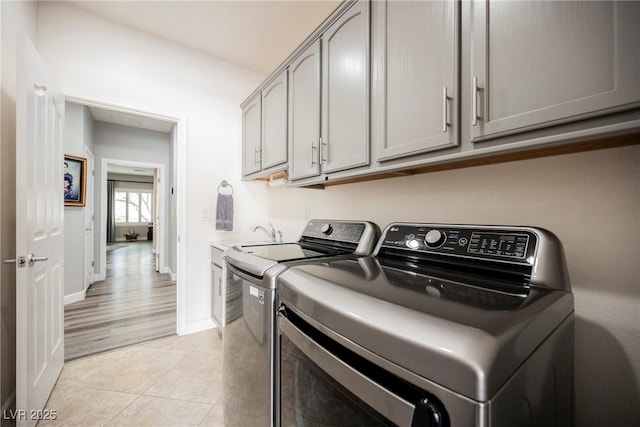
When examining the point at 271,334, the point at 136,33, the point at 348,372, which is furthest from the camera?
the point at 136,33

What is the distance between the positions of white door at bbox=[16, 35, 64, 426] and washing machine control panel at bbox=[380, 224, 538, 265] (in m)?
1.76

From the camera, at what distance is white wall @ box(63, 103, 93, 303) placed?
131 inches

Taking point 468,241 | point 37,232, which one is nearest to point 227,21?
point 37,232

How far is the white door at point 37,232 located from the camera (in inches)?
50.3

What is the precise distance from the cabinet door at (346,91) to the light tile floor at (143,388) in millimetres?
1640

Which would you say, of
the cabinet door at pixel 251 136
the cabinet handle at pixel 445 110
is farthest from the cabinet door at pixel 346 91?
the cabinet door at pixel 251 136

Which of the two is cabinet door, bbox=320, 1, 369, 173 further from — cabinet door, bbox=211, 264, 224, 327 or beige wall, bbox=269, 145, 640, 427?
cabinet door, bbox=211, 264, 224, 327

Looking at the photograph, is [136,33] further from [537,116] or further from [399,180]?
[537,116]

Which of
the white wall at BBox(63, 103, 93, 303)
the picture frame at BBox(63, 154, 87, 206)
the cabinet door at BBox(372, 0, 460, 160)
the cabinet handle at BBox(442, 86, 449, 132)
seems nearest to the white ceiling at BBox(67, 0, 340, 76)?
the cabinet door at BBox(372, 0, 460, 160)

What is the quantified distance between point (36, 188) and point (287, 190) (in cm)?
173

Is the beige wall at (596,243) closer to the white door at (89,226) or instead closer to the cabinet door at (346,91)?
the cabinet door at (346,91)

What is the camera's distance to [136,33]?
235 centimetres

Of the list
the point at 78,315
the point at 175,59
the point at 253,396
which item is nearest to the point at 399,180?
the point at 253,396

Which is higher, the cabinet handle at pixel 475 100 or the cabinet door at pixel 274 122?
the cabinet door at pixel 274 122
